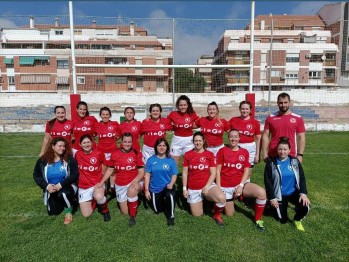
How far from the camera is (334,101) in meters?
22.9

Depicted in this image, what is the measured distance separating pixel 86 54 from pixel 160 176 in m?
7.34

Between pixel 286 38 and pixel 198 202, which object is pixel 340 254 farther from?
pixel 286 38

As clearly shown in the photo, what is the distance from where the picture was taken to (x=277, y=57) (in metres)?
21.2

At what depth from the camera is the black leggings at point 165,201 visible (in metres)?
3.89

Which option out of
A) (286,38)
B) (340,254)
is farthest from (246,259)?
(286,38)

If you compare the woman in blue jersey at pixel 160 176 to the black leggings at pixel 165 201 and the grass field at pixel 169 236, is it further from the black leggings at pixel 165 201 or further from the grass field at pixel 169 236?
the grass field at pixel 169 236

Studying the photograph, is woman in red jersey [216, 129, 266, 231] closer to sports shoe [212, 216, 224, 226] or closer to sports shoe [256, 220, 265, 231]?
sports shoe [212, 216, 224, 226]

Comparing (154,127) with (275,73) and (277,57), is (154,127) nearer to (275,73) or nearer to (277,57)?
(277,57)

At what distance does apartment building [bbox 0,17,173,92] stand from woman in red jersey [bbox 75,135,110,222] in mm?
4113

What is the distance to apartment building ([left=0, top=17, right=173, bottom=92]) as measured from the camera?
8117 millimetres

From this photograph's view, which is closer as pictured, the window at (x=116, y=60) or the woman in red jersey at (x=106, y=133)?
the woman in red jersey at (x=106, y=133)

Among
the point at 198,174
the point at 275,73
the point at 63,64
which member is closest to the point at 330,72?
the point at 275,73

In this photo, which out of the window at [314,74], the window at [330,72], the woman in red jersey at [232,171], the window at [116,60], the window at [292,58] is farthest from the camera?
the window at [314,74]

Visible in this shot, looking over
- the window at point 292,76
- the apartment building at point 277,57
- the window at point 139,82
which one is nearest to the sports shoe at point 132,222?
the apartment building at point 277,57
